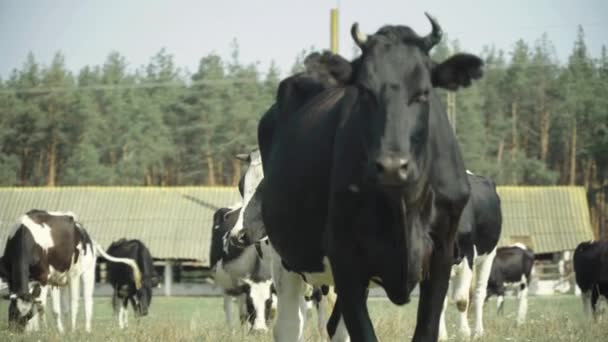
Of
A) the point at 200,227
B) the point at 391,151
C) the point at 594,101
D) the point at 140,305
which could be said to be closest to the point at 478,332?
the point at 391,151

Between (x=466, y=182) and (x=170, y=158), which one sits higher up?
(x=466, y=182)

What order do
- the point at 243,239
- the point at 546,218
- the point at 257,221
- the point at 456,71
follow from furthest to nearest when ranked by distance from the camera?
1. the point at 546,218
2. the point at 243,239
3. the point at 257,221
4. the point at 456,71

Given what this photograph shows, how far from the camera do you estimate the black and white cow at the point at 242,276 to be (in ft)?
66.4

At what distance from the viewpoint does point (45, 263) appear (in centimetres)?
2142

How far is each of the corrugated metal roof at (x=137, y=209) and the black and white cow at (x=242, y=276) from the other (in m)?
43.1

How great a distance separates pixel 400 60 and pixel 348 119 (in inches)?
27.9

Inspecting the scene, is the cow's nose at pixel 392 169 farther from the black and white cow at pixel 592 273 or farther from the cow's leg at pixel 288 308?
the black and white cow at pixel 592 273

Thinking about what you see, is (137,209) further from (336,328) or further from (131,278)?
(336,328)

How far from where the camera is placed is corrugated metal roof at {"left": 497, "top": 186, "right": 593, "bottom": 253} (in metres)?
66.3

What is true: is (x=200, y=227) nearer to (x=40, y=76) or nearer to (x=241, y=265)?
(x=40, y=76)

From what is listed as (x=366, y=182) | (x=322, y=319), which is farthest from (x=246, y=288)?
(x=366, y=182)

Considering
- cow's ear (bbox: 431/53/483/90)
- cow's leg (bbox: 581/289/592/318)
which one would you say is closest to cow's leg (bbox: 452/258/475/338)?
cow's ear (bbox: 431/53/483/90)

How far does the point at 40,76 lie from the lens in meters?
93.4

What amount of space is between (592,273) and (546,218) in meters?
43.4
